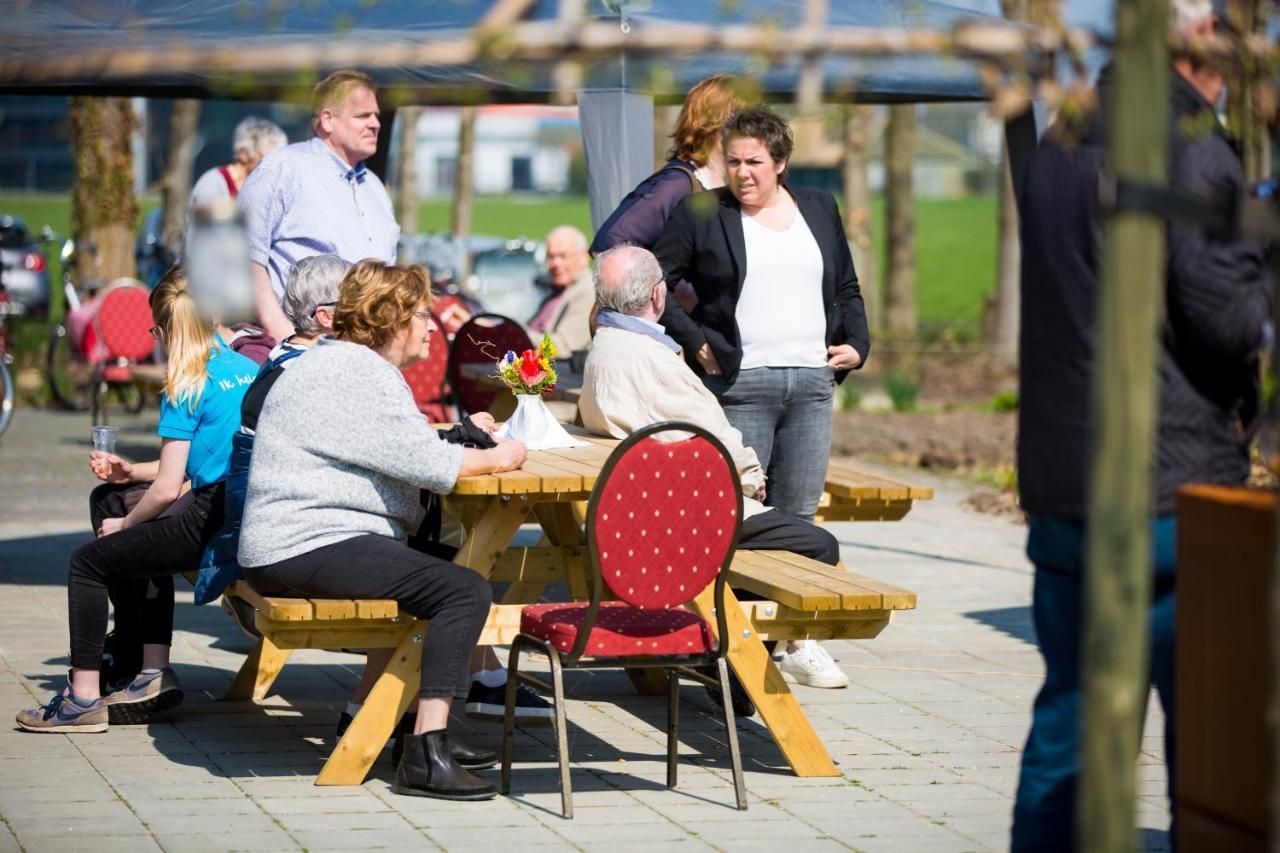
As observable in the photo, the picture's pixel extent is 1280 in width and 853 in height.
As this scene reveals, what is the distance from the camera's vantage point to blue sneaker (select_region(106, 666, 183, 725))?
6133 mm

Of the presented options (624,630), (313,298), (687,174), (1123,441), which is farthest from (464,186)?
(1123,441)

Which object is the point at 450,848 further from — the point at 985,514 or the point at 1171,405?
the point at 985,514

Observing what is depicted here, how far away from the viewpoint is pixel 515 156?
104m

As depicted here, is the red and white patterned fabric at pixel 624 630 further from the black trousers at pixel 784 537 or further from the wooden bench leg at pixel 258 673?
the wooden bench leg at pixel 258 673

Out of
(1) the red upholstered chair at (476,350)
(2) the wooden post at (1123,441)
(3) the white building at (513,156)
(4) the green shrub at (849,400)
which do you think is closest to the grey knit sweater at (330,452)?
(2) the wooden post at (1123,441)

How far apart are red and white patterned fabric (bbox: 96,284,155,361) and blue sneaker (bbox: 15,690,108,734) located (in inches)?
325

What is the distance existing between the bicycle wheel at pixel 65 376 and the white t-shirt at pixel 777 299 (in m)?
11.7

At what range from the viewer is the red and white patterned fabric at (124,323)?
14.0 metres

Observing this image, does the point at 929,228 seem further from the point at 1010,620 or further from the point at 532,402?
the point at 532,402

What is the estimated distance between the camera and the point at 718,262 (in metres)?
6.61

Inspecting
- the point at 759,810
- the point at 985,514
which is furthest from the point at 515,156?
the point at 759,810

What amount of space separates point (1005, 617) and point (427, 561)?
3.80 m

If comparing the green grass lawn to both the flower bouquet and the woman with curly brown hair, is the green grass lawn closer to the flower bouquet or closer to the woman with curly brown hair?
the woman with curly brown hair

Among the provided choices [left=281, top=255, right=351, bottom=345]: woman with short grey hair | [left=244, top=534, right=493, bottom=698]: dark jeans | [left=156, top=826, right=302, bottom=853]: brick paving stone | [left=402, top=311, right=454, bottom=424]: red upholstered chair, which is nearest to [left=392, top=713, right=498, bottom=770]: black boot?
[left=244, top=534, right=493, bottom=698]: dark jeans
